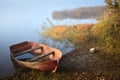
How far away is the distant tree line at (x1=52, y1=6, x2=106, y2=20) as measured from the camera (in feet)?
93.4

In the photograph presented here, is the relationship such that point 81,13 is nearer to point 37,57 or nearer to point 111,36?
point 111,36

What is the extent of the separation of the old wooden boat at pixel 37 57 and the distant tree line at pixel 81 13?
43.0 feet

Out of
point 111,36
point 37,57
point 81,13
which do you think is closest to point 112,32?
point 111,36

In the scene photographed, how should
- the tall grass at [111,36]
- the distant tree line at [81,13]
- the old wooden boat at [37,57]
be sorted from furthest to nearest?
the distant tree line at [81,13] < the tall grass at [111,36] < the old wooden boat at [37,57]

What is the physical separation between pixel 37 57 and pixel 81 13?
58.0 ft

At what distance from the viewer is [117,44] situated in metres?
14.4

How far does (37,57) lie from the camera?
1305cm

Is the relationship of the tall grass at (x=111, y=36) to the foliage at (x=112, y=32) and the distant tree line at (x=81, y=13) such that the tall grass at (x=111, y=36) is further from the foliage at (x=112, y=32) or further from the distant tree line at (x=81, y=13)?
the distant tree line at (x=81, y=13)

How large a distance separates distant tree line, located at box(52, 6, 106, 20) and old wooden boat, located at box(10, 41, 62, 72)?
1310 centimetres


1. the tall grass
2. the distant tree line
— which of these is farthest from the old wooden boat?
the distant tree line

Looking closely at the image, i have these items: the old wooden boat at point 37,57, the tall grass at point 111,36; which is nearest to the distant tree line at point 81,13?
the tall grass at point 111,36

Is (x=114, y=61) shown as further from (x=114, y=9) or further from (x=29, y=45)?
(x=29, y=45)

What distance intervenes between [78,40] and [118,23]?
3.79 meters

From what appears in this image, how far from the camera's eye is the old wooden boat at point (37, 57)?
458 inches
